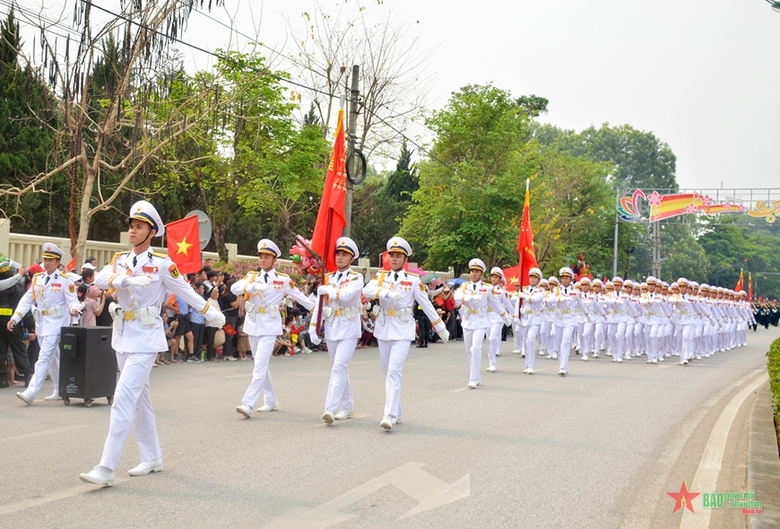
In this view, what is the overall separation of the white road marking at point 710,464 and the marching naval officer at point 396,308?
319 cm

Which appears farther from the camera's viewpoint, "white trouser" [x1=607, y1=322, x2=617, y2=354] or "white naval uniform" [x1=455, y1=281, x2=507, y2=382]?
"white trouser" [x1=607, y1=322, x2=617, y2=354]

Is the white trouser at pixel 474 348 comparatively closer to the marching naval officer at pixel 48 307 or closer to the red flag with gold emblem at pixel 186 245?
the marching naval officer at pixel 48 307

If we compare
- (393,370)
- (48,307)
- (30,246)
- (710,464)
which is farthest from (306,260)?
(710,464)

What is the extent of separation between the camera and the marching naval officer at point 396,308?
10.5m

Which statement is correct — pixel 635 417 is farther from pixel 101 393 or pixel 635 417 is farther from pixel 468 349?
pixel 101 393

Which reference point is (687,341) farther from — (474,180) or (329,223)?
(474,180)

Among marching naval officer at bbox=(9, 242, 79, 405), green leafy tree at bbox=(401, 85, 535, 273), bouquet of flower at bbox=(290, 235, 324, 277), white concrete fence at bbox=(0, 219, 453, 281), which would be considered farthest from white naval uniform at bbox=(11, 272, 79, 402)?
green leafy tree at bbox=(401, 85, 535, 273)

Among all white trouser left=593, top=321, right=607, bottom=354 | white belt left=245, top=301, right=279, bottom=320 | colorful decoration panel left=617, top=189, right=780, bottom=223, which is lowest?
white trouser left=593, top=321, right=607, bottom=354

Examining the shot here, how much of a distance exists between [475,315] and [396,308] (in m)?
4.68

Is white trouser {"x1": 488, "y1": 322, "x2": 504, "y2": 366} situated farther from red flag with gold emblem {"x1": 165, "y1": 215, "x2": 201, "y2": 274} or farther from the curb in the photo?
the curb

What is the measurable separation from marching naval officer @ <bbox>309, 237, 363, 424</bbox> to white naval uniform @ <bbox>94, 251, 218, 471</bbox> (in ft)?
9.69

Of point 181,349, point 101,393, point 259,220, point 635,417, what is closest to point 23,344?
point 101,393

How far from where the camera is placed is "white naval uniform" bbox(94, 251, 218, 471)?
741cm

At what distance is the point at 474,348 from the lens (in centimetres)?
1480
